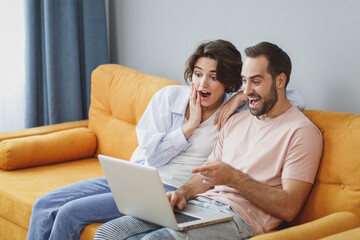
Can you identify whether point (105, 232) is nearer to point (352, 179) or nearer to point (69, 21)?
point (352, 179)

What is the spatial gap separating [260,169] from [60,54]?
2.18 m

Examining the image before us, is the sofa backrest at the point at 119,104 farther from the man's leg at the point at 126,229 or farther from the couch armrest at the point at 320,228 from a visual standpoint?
the couch armrest at the point at 320,228

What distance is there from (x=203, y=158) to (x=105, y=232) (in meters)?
0.64

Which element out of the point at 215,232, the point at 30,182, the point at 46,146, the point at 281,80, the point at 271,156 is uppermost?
the point at 281,80

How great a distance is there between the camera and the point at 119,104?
3.10m

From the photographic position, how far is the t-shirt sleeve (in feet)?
6.20

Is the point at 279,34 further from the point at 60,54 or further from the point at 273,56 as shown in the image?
the point at 60,54

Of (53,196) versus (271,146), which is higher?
(271,146)

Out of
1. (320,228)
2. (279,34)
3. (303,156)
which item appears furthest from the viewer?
(279,34)

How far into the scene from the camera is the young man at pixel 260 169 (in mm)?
1863

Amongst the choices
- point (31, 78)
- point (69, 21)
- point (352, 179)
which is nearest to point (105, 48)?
point (69, 21)

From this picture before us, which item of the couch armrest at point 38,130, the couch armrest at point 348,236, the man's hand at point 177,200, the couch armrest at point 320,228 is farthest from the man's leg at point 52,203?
the couch armrest at point 348,236

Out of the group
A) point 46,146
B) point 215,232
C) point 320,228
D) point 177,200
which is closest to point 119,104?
point 46,146

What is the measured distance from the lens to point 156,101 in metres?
2.50
